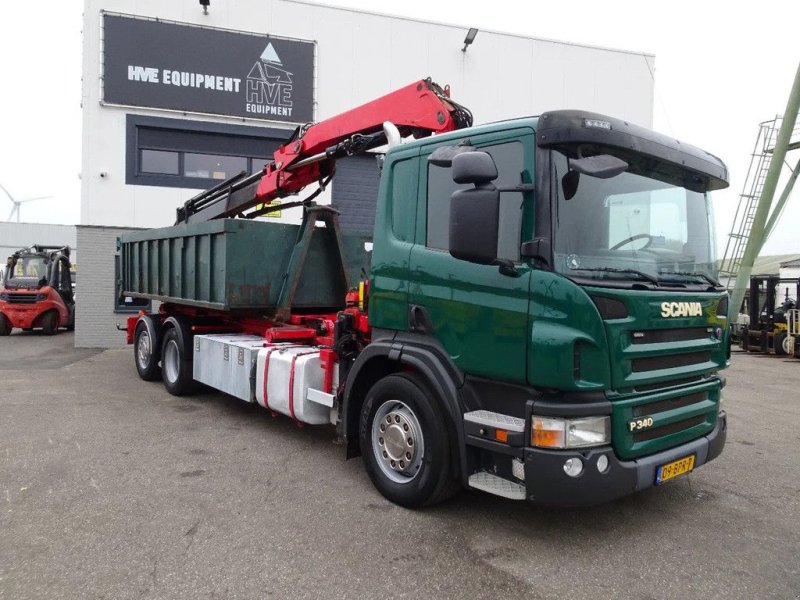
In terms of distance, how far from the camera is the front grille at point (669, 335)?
137 inches

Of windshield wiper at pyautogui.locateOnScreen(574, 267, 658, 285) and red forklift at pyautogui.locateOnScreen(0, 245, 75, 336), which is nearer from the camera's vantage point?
windshield wiper at pyautogui.locateOnScreen(574, 267, 658, 285)

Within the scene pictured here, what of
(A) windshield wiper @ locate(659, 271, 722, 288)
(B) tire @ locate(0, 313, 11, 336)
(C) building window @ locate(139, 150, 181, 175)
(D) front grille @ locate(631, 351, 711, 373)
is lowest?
(B) tire @ locate(0, 313, 11, 336)

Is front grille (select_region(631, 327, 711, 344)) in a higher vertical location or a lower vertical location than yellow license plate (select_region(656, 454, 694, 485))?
higher

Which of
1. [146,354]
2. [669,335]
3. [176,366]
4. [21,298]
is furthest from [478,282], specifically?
[21,298]

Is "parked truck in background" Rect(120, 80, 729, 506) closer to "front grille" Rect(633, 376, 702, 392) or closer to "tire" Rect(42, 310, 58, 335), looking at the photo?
"front grille" Rect(633, 376, 702, 392)

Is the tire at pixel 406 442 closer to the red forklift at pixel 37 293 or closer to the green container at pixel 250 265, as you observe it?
the green container at pixel 250 265

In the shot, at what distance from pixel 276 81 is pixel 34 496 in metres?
11.5

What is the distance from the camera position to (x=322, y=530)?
387cm

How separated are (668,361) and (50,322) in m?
18.5

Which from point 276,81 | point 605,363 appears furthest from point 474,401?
point 276,81

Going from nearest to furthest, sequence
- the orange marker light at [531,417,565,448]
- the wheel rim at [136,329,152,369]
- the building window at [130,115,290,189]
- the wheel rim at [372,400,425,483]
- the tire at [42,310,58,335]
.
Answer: the orange marker light at [531,417,565,448] < the wheel rim at [372,400,425,483] < the wheel rim at [136,329,152,369] < the building window at [130,115,290,189] < the tire at [42,310,58,335]

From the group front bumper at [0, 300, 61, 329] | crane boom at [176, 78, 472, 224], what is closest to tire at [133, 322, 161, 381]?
crane boom at [176, 78, 472, 224]

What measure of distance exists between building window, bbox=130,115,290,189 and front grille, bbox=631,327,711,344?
468 inches

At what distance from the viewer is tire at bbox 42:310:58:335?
1758cm
